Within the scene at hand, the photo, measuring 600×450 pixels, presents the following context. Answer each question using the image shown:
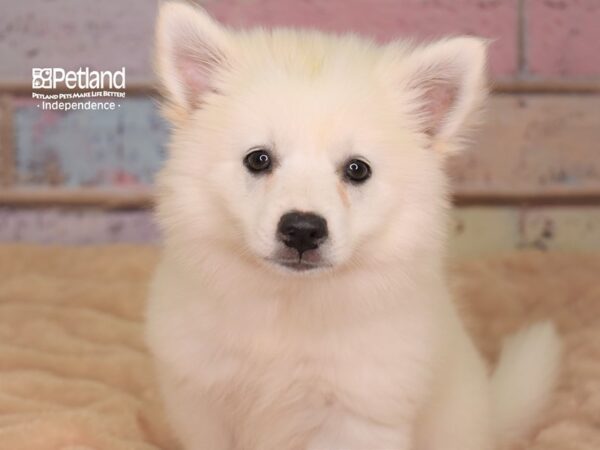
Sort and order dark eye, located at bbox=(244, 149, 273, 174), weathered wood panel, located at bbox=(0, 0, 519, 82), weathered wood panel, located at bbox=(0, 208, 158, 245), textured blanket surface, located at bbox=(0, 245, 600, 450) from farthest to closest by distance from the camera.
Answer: weathered wood panel, located at bbox=(0, 208, 158, 245), weathered wood panel, located at bbox=(0, 0, 519, 82), textured blanket surface, located at bbox=(0, 245, 600, 450), dark eye, located at bbox=(244, 149, 273, 174)

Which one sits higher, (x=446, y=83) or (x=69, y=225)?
(x=446, y=83)

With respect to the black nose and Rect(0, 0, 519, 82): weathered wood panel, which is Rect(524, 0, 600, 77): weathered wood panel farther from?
the black nose

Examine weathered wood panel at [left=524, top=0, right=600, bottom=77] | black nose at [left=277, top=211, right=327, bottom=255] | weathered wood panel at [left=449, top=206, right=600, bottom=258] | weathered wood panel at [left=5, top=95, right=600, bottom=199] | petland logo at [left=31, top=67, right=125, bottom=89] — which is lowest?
weathered wood panel at [left=449, top=206, right=600, bottom=258]

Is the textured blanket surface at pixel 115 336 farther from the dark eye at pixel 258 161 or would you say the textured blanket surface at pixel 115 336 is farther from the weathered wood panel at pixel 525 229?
the dark eye at pixel 258 161

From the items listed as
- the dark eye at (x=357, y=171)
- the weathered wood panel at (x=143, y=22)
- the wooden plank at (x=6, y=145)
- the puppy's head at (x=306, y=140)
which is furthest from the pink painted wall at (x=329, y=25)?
the dark eye at (x=357, y=171)

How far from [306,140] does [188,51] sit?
318 mm

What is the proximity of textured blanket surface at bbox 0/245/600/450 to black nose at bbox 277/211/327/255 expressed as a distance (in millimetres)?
697

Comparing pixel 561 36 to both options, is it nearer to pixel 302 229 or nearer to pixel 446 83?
pixel 446 83

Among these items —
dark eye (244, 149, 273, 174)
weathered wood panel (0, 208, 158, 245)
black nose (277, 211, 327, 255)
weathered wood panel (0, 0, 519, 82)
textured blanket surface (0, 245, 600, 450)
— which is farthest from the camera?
weathered wood panel (0, 208, 158, 245)

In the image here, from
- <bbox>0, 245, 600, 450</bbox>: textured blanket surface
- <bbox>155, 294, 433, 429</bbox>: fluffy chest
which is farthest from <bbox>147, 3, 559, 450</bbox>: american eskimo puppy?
<bbox>0, 245, 600, 450</bbox>: textured blanket surface

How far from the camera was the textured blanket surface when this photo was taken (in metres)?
2.01

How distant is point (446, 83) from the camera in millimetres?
1717

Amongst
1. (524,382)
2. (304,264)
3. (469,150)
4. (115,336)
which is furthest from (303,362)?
(469,150)

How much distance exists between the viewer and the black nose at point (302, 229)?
56.9 inches
